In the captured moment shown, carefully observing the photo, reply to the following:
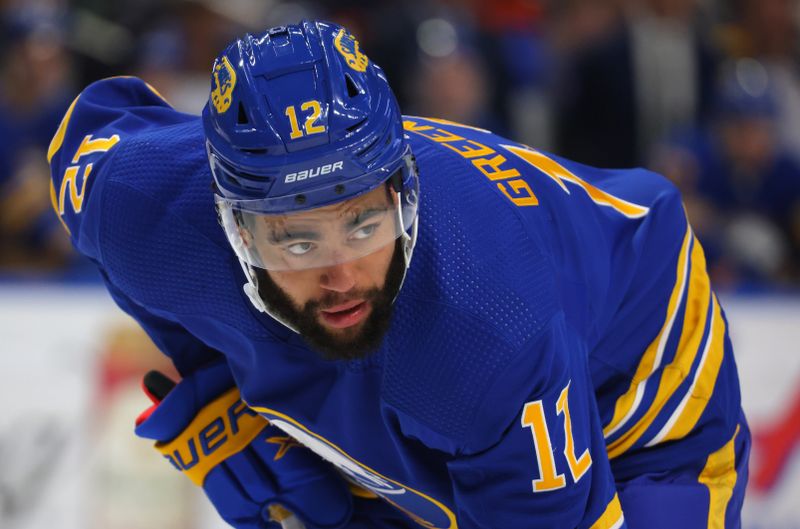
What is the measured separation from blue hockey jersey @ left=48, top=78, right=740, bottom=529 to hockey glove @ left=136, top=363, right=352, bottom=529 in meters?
0.13

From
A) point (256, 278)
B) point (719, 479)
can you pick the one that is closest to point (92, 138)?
point (256, 278)

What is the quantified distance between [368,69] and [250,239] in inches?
16.4

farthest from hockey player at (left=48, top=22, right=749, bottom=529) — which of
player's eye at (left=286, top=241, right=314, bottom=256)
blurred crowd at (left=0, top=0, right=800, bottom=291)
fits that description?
blurred crowd at (left=0, top=0, right=800, bottom=291)

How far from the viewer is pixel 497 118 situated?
21.4 feet

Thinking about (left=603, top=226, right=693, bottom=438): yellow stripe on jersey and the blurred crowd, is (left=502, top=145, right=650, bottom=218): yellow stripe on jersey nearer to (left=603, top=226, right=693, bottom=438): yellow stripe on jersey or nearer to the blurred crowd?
(left=603, top=226, right=693, bottom=438): yellow stripe on jersey

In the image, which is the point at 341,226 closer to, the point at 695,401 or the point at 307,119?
the point at 307,119

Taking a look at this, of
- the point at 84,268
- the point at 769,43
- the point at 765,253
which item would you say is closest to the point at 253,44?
the point at 84,268

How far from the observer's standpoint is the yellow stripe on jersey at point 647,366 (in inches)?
117

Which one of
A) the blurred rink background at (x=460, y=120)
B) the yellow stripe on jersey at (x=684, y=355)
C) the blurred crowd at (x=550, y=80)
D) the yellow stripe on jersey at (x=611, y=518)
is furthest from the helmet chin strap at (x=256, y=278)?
the blurred crowd at (x=550, y=80)

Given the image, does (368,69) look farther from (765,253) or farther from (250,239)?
(765,253)

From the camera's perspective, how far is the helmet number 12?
243 centimetres

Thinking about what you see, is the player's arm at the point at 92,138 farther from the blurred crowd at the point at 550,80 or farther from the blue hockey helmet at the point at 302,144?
the blurred crowd at the point at 550,80

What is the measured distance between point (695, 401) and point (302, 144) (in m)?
1.21

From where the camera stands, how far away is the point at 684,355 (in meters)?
3.05
